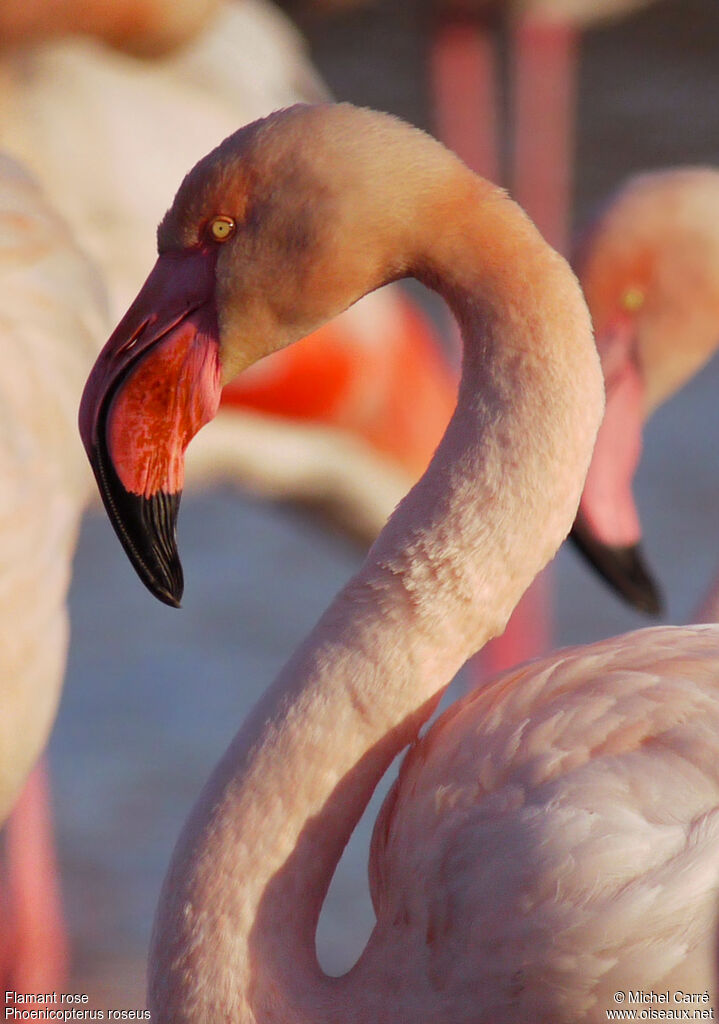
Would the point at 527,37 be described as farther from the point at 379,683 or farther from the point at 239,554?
the point at 379,683

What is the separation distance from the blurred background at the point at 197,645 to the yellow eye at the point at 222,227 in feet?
6.61

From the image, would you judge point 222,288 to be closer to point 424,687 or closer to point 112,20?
point 424,687

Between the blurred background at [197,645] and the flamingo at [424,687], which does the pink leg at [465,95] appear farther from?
the flamingo at [424,687]

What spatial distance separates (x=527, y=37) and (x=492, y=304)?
3.68 metres

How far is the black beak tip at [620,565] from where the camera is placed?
8.92 feet

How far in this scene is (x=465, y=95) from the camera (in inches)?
195

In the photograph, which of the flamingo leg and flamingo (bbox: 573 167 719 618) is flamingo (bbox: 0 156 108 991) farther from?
the flamingo leg

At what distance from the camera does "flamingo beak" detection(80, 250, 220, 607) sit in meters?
1.74

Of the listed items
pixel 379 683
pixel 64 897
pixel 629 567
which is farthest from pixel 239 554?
pixel 379 683

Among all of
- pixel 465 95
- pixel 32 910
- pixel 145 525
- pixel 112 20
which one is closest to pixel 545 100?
pixel 465 95

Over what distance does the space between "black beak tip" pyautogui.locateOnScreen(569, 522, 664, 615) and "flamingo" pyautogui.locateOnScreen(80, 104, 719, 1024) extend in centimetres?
83

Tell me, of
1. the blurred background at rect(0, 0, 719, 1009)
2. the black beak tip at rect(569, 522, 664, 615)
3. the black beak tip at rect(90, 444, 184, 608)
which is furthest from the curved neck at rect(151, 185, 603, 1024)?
the blurred background at rect(0, 0, 719, 1009)

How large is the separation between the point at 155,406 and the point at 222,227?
20cm

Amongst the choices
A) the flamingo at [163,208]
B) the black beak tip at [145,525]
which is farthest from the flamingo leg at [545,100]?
the black beak tip at [145,525]
